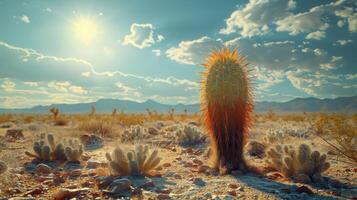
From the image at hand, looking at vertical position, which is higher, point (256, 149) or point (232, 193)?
point (256, 149)

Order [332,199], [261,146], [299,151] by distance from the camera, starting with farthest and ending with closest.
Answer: [261,146] < [299,151] < [332,199]

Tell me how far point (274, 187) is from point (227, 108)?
1.59 meters

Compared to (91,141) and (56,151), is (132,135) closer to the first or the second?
(91,141)

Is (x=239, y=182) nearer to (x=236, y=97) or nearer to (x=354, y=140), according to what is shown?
(x=236, y=97)

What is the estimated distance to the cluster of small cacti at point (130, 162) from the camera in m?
6.14

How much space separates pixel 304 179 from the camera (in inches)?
228

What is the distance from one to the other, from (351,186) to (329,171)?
41.9 inches

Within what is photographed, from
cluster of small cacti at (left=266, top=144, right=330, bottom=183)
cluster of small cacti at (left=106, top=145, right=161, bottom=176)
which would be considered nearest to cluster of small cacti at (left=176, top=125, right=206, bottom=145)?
cluster of small cacti at (left=106, top=145, right=161, bottom=176)

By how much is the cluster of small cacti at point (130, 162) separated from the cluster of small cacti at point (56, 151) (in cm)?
177

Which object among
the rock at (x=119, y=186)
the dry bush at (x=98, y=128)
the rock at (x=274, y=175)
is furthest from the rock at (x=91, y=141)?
the rock at (x=274, y=175)

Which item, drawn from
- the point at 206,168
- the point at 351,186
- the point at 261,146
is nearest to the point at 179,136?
the point at 261,146

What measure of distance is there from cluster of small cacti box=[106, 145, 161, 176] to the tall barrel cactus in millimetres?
1192

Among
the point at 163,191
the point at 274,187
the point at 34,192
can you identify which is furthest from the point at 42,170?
the point at 274,187

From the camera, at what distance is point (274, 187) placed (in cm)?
542
